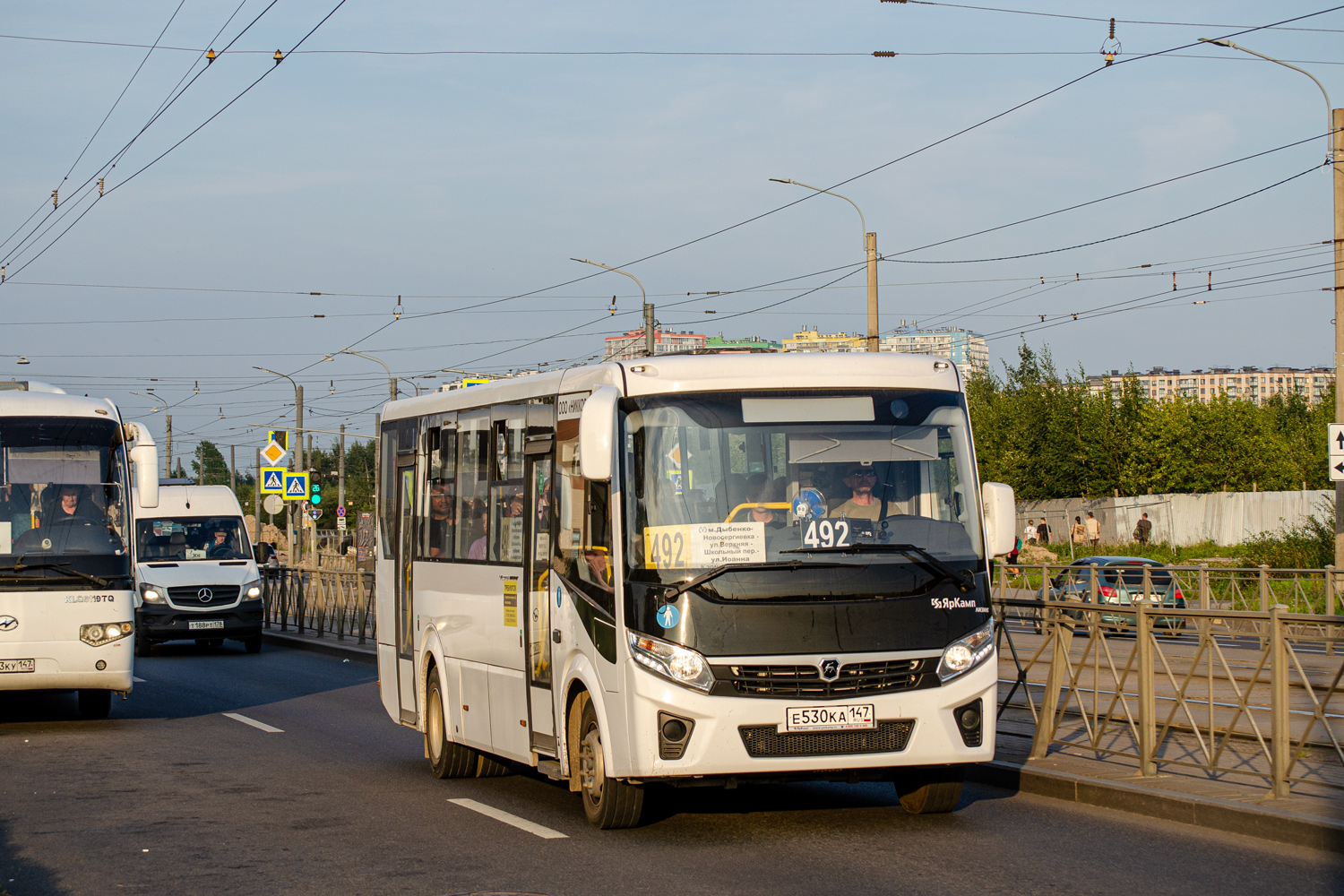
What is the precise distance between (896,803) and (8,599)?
336 inches

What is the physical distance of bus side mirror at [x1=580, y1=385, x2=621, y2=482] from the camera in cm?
797

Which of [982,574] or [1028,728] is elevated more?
[982,574]

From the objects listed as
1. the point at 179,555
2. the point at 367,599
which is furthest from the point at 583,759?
the point at 179,555

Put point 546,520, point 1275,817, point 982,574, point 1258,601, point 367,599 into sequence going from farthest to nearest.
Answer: point 367,599
point 1258,601
point 546,520
point 982,574
point 1275,817

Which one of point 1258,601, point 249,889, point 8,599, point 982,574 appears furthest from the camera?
point 1258,601

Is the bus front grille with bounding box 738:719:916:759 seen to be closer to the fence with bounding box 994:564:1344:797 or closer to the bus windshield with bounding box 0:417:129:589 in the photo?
the fence with bounding box 994:564:1344:797

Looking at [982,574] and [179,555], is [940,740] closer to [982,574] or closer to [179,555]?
[982,574]

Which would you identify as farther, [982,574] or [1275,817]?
[982,574]

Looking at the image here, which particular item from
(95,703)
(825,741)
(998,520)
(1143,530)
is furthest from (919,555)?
(1143,530)

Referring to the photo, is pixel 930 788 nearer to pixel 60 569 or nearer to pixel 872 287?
pixel 60 569

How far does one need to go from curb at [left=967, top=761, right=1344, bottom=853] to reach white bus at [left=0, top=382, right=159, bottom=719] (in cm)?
812

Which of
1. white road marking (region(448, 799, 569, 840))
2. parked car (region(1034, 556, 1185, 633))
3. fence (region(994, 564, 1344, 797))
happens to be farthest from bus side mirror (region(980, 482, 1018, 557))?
parked car (region(1034, 556, 1185, 633))

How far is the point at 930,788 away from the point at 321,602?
19.6 metres

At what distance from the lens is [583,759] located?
8.73m
